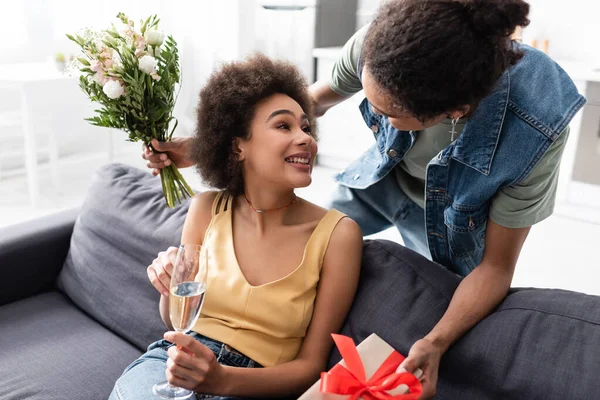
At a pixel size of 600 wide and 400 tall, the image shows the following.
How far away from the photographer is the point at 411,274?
4.72ft

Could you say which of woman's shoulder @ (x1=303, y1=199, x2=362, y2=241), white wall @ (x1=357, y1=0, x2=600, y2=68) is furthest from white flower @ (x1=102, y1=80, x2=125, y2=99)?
white wall @ (x1=357, y1=0, x2=600, y2=68)

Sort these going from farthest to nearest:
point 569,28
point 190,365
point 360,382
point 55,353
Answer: point 569,28
point 55,353
point 190,365
point 360,382

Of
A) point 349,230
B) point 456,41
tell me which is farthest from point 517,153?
point 349,230

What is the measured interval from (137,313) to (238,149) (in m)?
0.68

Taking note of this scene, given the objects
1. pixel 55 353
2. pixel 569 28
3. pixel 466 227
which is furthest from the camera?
pixel 569 28

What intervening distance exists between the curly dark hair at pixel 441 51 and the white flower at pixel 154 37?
597 mm

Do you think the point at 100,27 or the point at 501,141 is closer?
the point at 501,141

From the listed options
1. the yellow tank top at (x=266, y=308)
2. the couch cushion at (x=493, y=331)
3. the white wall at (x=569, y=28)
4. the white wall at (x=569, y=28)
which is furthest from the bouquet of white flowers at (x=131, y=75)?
the white wall at (x=569, y=28)

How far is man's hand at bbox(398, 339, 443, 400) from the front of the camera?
111 centimetres

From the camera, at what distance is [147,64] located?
1423 mm

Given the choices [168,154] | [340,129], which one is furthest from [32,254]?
[340,129]

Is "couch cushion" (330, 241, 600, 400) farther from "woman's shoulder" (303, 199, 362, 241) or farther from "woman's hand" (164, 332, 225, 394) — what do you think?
"woman's hand" (164, 332, 225, 394)

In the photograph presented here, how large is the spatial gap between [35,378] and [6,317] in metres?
0.40

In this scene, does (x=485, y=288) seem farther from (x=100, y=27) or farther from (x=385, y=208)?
(x=100, y=27)
